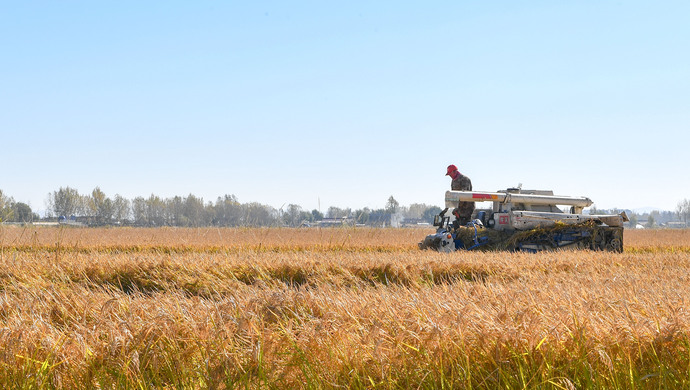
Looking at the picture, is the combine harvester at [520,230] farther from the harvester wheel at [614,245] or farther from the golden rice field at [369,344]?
the golden rice field at [369,344]

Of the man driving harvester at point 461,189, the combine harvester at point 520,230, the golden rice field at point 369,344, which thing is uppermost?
the man driving harvester at point 461,189

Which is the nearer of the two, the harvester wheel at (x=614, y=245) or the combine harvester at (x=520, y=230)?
the combine harvester at (x=520, y=230)

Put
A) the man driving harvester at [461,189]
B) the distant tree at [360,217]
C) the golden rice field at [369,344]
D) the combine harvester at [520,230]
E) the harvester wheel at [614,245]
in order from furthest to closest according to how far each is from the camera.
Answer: the distant tree at [360,217] < the man driving harvester at [461,189] < the harvester wheel at [614,245] < the combine harvester at [520,230] < the golden rice field at [369,344]

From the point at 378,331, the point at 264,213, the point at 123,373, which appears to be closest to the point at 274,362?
the point at 378,331

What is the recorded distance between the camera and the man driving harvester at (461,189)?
13.7 m

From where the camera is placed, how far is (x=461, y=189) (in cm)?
1383

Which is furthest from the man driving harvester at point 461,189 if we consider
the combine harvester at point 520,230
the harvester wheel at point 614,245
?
the harvester wheel at point 614,245

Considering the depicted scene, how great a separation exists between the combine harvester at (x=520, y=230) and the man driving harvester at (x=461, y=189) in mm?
180

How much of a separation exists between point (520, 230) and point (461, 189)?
1.64 meters

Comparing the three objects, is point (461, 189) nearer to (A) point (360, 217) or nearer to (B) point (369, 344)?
(A) point (360, 217)

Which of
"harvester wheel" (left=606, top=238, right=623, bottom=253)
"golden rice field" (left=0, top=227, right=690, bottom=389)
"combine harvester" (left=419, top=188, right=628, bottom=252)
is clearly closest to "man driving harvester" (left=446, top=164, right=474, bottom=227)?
"combine harvester" (left=419, top=188, right=628, bottom=252)

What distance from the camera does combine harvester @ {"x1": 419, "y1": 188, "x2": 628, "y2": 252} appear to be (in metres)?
12.8

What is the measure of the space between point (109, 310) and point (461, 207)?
9940mm

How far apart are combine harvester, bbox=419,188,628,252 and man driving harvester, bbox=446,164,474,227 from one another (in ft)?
0.59
